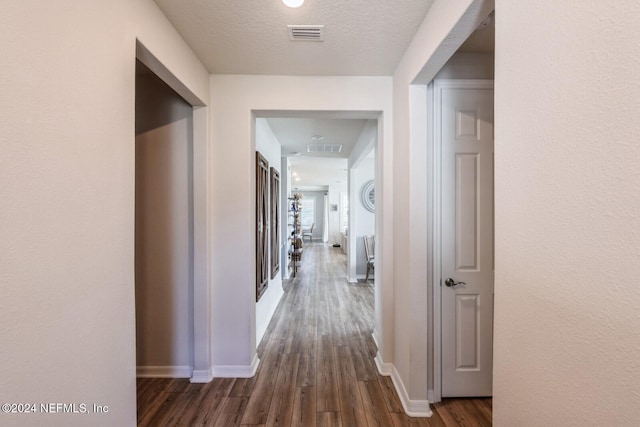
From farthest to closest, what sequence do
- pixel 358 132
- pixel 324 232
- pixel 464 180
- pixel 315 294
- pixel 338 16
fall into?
pixel 324 232, pixel 315 294, pixel 358 132, pixel 464 180, pixel 338 16

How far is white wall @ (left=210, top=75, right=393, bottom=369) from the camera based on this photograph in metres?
2.33

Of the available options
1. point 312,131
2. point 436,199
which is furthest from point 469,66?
point 312,131

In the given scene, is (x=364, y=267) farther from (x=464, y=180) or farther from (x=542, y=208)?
(x=542, y=208)

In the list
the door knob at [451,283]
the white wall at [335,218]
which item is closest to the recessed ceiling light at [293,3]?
the door knob at [451,283]

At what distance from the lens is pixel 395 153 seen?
2295 mm

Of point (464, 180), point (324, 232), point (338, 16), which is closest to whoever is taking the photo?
point (338, 16)

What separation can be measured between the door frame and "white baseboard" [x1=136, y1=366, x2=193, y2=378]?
208 centimetres

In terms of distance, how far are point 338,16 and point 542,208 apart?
158cm

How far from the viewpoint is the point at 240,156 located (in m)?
2.35

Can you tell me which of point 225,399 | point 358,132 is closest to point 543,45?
point 225,399

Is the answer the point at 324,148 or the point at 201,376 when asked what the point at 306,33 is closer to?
the point at 201,376

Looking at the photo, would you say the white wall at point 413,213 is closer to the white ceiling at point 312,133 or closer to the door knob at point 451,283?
the door knob at point 451,283

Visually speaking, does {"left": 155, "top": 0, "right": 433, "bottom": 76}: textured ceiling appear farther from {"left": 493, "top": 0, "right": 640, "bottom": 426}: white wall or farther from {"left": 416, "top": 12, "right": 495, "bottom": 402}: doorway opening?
{"left": 493, "top": 0, "right": 640, "bottom": 426}: white wall

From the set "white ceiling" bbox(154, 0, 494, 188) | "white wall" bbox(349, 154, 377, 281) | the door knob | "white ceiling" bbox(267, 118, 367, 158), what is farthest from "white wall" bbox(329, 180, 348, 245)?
the door knob
